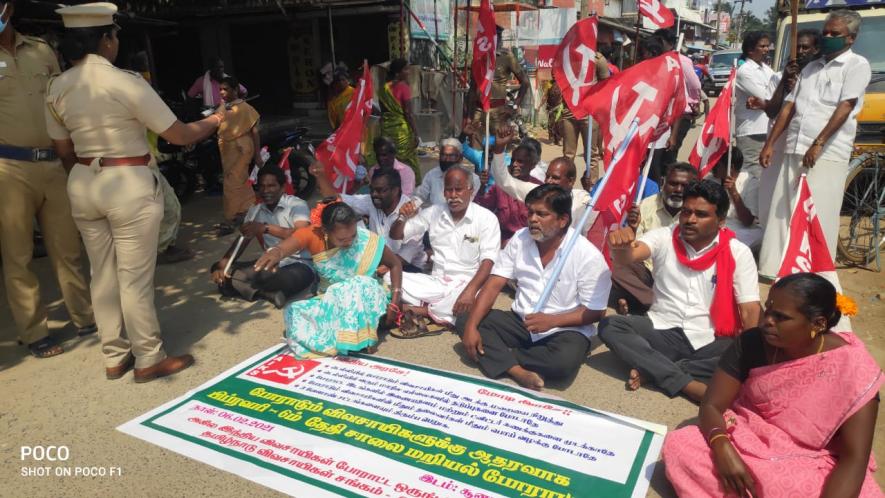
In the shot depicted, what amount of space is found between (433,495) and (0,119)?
3078 millimetres

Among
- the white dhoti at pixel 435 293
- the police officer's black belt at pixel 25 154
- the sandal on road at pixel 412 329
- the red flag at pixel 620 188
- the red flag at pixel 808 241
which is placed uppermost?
the police officer's black belt at pixel 25 154

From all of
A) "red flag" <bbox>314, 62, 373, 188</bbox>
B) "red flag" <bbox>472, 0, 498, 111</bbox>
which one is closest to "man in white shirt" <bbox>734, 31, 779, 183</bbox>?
"red flag" <bbox>472, 0, 498, 111</bbox>

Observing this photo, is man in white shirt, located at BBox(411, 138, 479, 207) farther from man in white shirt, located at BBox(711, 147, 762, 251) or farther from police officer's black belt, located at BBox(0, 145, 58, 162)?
police officer's black belt, located at BBox(0, 145, 58, 162)

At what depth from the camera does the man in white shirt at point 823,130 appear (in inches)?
152

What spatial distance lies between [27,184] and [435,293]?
8.02 feet

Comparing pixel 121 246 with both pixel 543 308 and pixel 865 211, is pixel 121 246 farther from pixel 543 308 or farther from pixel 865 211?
pixel 865 211

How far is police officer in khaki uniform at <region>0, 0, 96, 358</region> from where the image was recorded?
3209 millimetres

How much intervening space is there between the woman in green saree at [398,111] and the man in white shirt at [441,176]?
193 cm

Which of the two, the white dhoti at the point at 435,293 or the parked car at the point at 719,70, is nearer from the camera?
the white dhoti at the point at 435,293

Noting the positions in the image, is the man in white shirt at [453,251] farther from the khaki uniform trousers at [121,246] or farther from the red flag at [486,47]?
the khaki uniform trousers at [121,246]

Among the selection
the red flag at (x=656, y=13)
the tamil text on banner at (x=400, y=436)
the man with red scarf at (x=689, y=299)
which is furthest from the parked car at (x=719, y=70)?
the tamil text on banner at (x=400, y=436)

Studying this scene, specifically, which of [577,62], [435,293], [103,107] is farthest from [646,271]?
[103,107]

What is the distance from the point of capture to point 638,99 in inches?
138

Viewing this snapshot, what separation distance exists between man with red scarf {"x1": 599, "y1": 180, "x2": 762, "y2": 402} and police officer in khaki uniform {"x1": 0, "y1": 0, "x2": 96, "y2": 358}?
3.17 m
